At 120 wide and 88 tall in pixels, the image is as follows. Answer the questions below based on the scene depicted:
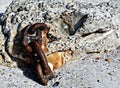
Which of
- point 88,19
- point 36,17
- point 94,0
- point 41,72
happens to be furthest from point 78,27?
point 94,0

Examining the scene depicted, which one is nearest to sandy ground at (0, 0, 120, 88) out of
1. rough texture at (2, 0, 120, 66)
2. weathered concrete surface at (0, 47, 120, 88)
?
weathered concrete surface at (0, 47, 120, 88)

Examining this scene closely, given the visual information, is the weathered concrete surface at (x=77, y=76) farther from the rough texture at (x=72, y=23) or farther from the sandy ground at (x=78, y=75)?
the rough texture at (x=72, y=23)

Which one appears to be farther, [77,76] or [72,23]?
[72,23]

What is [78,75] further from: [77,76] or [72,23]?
[72,23]

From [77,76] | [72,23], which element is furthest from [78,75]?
[72,23]

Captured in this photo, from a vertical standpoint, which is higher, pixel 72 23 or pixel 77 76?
pixel 72 23

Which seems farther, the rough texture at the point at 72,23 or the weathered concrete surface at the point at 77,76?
the rough texture at the point at 72,23

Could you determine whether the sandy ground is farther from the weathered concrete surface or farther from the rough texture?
the rough texture

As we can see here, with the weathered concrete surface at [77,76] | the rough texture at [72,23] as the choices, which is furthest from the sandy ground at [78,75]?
the rough texture at [72,23]
